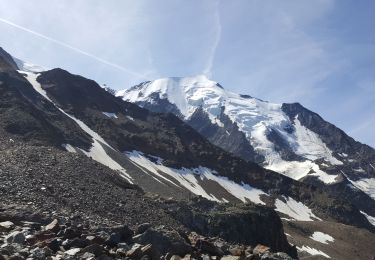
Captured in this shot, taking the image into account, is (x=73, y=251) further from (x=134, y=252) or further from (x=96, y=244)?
(x=134, y=252)

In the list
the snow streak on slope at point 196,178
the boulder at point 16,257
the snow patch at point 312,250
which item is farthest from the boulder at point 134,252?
the snow streak on slope at point 196,178

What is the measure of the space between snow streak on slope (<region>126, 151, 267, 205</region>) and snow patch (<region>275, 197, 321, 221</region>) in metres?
7.34

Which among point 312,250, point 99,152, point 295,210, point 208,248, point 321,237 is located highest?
point 295,210

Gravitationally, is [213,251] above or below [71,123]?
below

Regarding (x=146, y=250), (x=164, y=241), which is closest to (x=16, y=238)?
(x=146, y=250)

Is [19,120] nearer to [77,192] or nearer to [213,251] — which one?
[77,192]

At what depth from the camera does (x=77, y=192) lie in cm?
5728

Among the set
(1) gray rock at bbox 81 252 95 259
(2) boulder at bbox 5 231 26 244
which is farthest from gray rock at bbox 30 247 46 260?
(2) boulder at bbox 5 231 26 244

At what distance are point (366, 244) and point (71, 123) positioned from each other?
87429 mm

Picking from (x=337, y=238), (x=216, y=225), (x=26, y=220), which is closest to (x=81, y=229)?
(x=26, y=220)

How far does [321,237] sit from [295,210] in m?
49.0

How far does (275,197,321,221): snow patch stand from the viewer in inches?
7081

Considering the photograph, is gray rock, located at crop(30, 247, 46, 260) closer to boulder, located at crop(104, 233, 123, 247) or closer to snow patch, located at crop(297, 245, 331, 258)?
boulder, located at crop(104, 233, 123, 247)

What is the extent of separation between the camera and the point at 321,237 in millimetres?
141500
